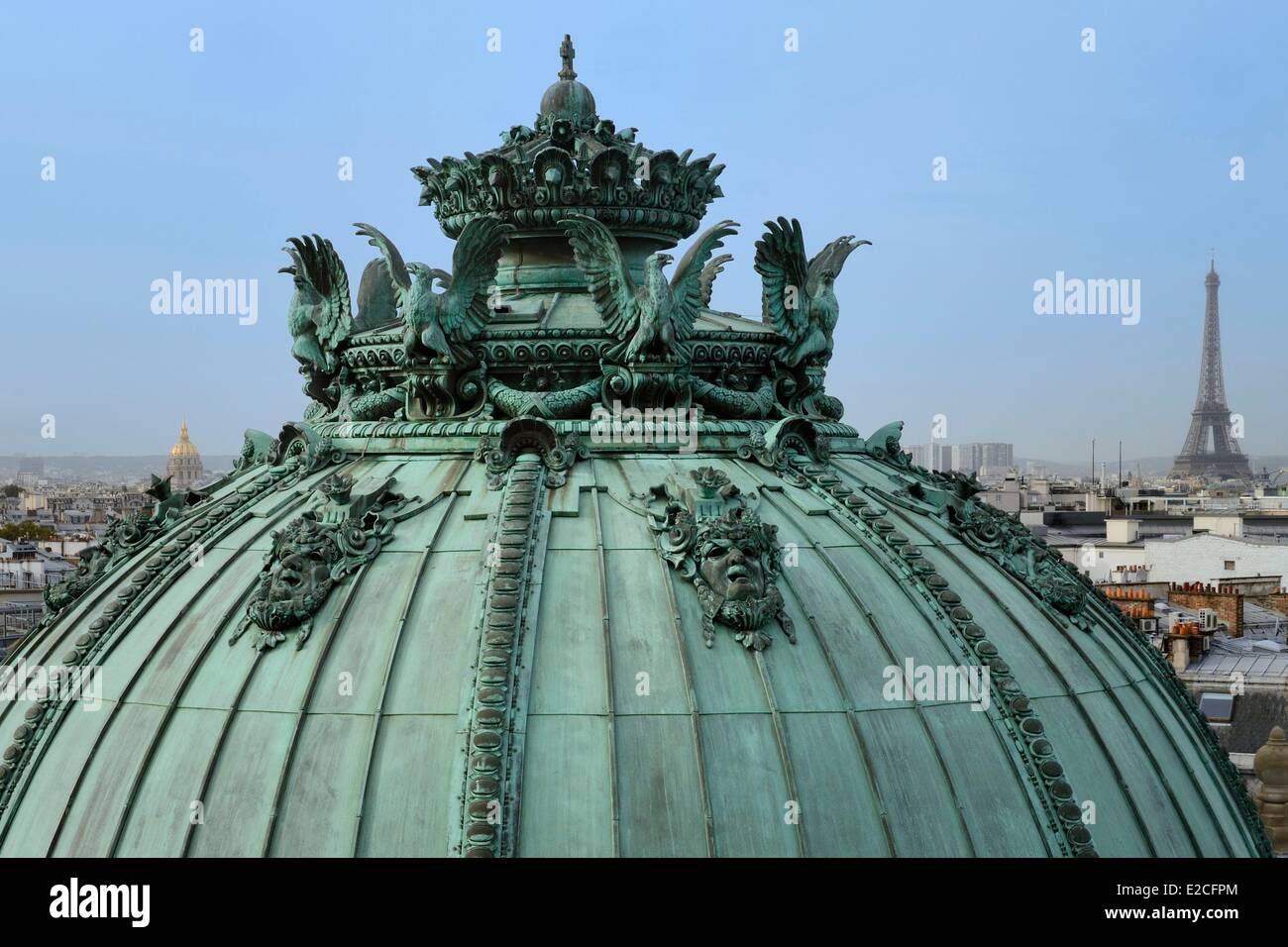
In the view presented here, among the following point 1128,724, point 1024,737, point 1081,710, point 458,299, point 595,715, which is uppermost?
point 458,299

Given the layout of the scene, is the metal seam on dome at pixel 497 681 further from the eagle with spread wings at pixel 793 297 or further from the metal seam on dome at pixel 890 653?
the eagle with spread wings at pixel 793 297

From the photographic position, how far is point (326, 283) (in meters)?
23.7

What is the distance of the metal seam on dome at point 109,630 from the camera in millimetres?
18953

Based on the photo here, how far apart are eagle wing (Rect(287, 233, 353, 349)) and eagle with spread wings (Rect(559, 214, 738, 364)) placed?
128 inches

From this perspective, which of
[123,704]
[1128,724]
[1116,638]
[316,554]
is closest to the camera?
[123,704]

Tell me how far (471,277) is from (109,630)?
6015 mm

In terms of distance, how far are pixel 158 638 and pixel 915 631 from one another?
27.5ft

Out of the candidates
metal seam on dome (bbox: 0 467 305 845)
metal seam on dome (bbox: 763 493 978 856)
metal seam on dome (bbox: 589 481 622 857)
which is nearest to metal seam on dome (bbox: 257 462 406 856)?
metal seam on dome (bbox: 589 481 622 857)

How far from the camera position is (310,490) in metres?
21.6

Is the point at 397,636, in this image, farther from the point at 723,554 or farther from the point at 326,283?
the point at 326,283

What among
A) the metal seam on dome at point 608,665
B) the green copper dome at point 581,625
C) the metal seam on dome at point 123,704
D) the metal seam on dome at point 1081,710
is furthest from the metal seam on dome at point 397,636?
the metal seam on dome at point 1081,710

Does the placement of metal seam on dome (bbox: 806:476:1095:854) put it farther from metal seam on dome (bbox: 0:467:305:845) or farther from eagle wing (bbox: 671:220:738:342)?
metal seam on dome (bbox: 0:467:305:845)

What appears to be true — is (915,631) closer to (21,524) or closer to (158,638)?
(158,638)

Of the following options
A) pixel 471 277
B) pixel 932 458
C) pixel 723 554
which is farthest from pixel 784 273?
pixel 932 458
